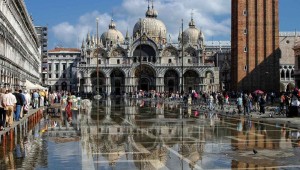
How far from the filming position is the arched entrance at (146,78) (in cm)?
11825

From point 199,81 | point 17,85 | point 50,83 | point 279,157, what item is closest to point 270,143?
point 279,157

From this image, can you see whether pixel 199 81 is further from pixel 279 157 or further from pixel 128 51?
pixel 279 157

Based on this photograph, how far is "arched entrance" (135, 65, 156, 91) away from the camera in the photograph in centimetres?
11825

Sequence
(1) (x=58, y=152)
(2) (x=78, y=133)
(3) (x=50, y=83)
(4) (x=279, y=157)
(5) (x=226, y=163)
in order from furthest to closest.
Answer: (3) (x=50, y=83)
(2) (x=78, y=133)
(1) (x=58, y=152)
(4) (x=279, y=157)
(5) (x=226, y=163)

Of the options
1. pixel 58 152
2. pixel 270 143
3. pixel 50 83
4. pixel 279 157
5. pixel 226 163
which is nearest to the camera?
pixel 226 163

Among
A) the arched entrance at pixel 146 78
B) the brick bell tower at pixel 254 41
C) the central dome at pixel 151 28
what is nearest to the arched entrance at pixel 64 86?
the central dome at pixel 151 28

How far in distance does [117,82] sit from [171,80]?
13258 mm

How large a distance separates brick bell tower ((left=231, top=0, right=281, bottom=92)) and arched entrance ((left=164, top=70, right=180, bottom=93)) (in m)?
48.9

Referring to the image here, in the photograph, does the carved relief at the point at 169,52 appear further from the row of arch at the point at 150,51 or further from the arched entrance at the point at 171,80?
the arched entrance at the point at 171,80

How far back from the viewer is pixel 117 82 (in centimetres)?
12094

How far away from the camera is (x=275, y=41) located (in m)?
69.4

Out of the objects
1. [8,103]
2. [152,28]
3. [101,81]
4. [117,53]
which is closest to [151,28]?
[152,28]

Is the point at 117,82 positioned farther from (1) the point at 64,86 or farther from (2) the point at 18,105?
(2) the point at 18,105

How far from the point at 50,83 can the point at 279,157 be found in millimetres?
146115
